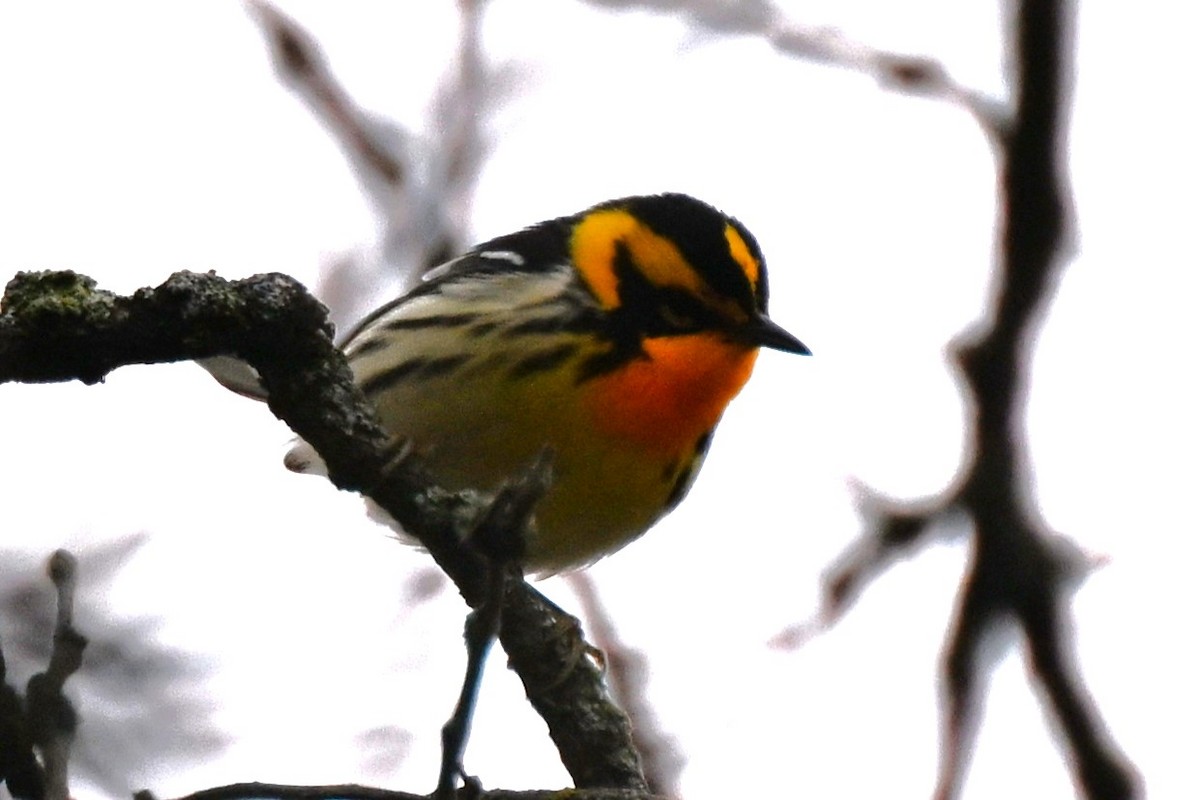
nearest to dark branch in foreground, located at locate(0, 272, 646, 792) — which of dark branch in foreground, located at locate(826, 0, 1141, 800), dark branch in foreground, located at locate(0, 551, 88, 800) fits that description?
dark branch in foreground, located at locate(0, 551, 88, 800)

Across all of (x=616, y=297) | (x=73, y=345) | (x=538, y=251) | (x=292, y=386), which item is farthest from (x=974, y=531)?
(x=538, y=251)

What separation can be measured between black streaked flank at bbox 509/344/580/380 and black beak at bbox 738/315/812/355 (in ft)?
1.76

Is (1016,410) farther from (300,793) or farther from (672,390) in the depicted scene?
(672,390)

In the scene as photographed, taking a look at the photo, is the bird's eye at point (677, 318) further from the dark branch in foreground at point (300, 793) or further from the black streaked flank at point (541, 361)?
the dark branch in foreground at point (300, 793)

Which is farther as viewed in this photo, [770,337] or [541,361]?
[770,337]

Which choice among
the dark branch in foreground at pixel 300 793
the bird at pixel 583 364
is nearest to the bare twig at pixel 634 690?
the bird at pixel 583 364

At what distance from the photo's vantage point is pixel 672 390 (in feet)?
15.1

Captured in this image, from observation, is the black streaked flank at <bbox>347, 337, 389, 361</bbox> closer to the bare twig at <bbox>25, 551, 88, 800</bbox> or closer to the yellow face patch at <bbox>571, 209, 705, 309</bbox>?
the yellow face patch at <bbox>571, 209, 705, 309</bbox>

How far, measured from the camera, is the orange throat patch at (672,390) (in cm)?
445

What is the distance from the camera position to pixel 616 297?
4.80 metres

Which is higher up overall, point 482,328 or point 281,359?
point 482,328

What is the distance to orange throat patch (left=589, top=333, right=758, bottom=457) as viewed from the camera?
445 centimetres

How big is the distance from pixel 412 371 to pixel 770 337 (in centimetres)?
103

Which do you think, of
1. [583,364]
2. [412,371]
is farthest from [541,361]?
[412,371]
